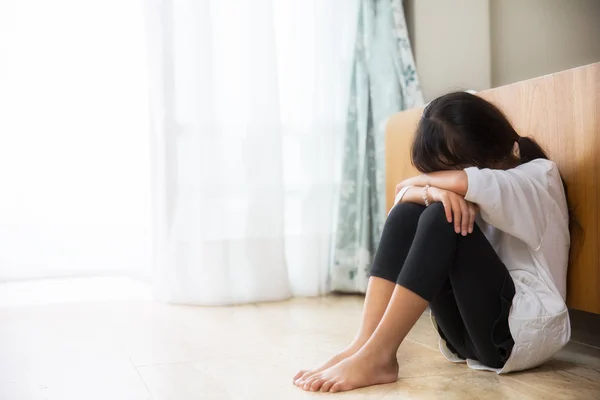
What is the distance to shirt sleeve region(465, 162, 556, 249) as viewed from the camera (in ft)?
4.09

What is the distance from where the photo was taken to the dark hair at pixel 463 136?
1.35m

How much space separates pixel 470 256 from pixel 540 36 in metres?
2.02

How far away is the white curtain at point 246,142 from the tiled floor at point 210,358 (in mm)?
221

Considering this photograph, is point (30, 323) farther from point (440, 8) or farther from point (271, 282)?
point (440, 8)

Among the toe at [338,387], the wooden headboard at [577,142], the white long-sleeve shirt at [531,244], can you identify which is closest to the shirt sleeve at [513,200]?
the white long-sleeve shirt at [531,244]

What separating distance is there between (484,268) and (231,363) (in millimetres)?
634

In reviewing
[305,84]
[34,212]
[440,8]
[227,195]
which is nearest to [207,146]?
[227,195]

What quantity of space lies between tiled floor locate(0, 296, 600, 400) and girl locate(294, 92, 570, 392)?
0.23 ft

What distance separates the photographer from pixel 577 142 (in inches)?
55.1

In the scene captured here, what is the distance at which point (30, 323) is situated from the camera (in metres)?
2.04

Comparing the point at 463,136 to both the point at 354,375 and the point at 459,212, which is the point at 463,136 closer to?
the point at 459,212

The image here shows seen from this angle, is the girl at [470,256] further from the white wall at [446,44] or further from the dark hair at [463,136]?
the white wall at [446,44]

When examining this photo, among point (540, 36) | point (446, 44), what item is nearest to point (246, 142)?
point (446, 44)

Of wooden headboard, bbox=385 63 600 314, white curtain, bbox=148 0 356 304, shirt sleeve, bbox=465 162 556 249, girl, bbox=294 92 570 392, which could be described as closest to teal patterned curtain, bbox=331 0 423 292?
white curtain, bbox=148 0 356 304
